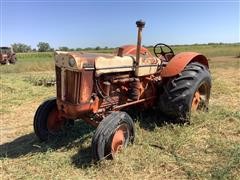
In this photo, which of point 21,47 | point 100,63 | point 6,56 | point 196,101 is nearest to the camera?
point 100,63

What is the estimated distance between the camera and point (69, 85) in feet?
15.6

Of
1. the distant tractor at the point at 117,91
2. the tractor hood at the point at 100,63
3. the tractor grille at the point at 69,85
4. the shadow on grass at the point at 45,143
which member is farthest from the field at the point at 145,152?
the tractor hood at the point at 100,63

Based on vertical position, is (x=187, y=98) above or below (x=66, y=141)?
above

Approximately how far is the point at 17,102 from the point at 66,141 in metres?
3.98

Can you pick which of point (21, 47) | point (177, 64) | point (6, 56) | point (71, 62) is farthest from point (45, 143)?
point (21, 47)

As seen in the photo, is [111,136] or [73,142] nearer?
[111,136]

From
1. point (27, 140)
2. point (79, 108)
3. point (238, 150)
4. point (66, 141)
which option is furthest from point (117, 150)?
point (27, 140)

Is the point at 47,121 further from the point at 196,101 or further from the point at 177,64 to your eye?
the point at 196,101

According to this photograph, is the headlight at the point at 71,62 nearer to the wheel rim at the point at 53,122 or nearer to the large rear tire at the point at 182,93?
the wheel rim at the point at 53,122

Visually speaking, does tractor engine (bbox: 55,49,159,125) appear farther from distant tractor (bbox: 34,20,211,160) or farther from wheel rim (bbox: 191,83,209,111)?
wheel rim (bbox: 191,83,209,111)

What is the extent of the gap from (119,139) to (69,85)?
1.00 meters

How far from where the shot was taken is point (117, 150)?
15.4 ft

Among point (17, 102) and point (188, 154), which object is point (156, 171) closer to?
point (188, 154)

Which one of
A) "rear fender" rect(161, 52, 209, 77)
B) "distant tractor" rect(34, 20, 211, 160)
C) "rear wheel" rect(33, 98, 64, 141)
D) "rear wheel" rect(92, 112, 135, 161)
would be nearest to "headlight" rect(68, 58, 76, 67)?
"distant tractor" rect(34, 20, 211, 160)
